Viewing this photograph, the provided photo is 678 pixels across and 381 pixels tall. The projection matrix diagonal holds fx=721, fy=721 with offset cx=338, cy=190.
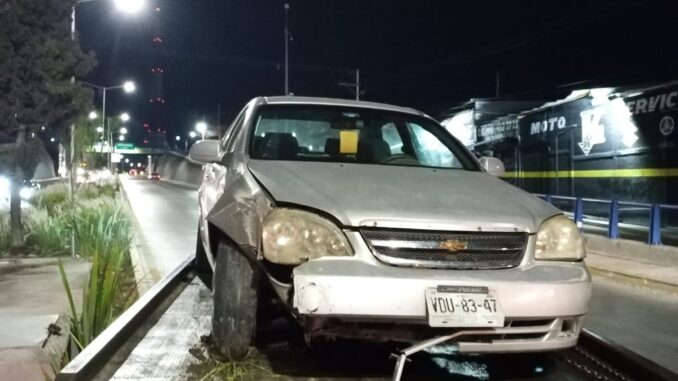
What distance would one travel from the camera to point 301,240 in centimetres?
331

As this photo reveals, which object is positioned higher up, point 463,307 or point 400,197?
point 400,197

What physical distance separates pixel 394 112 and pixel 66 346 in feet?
11.0

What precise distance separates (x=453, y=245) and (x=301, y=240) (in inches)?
28.0

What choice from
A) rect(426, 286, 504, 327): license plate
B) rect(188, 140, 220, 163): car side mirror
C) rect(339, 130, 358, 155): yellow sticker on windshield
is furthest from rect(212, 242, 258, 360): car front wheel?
rect(188, 140, 220, 163): car side mirror

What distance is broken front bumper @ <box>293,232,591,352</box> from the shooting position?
10.3 feet

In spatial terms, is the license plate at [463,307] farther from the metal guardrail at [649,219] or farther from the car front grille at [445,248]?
the metal guardrail at [649,219]

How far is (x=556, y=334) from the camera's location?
3465mm

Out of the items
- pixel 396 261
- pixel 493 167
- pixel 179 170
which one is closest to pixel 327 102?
pixel 493 167

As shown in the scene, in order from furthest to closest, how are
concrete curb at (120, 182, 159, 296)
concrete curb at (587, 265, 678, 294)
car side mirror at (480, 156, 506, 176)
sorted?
concrete curb at (587, 265, 678, 294) → concrete curb at (120, 182, 159, 296) → car side mirror at (480, 156, 506, 176)

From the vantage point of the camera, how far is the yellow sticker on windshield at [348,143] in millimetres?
4707

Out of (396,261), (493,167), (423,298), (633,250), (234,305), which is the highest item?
(493,167)

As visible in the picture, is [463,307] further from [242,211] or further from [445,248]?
[242,211]

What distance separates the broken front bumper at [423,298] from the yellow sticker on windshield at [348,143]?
1538mm

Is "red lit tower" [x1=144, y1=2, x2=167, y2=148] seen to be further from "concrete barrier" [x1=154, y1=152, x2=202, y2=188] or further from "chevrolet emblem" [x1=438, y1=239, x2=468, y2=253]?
"chevrolet emblem" [x1=438, y1=239, x2=468, y2=253]
